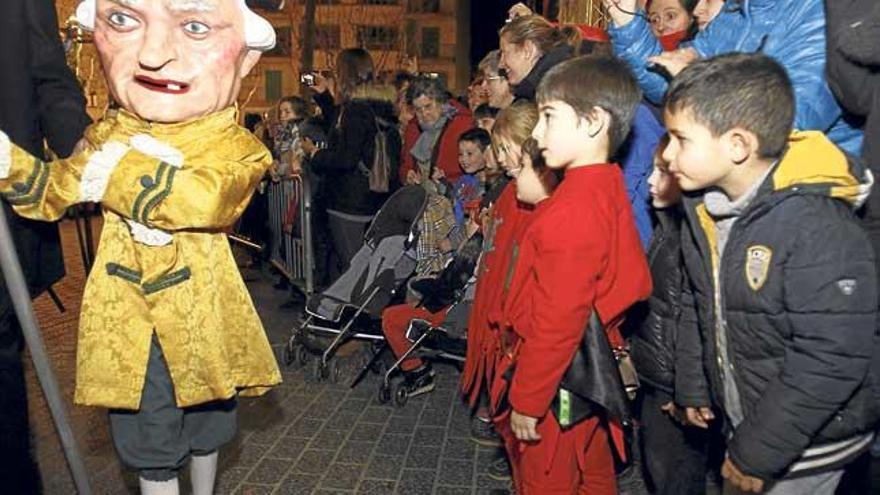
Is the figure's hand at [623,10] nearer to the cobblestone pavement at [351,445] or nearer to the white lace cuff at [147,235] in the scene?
the white lace cuff at [147,235]

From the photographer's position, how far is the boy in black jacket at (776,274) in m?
1.96

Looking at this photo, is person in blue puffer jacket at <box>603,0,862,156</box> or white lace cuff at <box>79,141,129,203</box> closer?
white lace cuff at <box>79,141,129,203</box>

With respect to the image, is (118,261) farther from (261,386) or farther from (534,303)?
(534,303)

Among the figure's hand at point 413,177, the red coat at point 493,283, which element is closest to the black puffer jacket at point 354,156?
the figure's hand at point 413,177

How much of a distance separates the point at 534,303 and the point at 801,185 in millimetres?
897

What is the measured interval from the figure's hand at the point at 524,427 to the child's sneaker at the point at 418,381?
2.12 meters

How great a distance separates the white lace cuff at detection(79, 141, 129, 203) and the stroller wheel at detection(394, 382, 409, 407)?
269 centimetres

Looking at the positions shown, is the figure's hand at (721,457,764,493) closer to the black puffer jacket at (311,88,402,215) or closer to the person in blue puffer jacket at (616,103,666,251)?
the person in blue puffer jacket at (616,103,666,251)

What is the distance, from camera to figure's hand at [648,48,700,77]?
2773 mm

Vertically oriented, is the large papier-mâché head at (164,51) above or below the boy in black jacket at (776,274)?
above

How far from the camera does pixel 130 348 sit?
2438 millimetres

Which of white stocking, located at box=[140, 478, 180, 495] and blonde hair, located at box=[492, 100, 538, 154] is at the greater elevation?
blonde hair, located at box=[492, 100, 538, 154]

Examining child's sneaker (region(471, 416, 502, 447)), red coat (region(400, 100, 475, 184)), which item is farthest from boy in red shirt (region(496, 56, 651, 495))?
red coat (region(400, 100, 475, 184))

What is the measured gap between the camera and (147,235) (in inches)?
95.0
